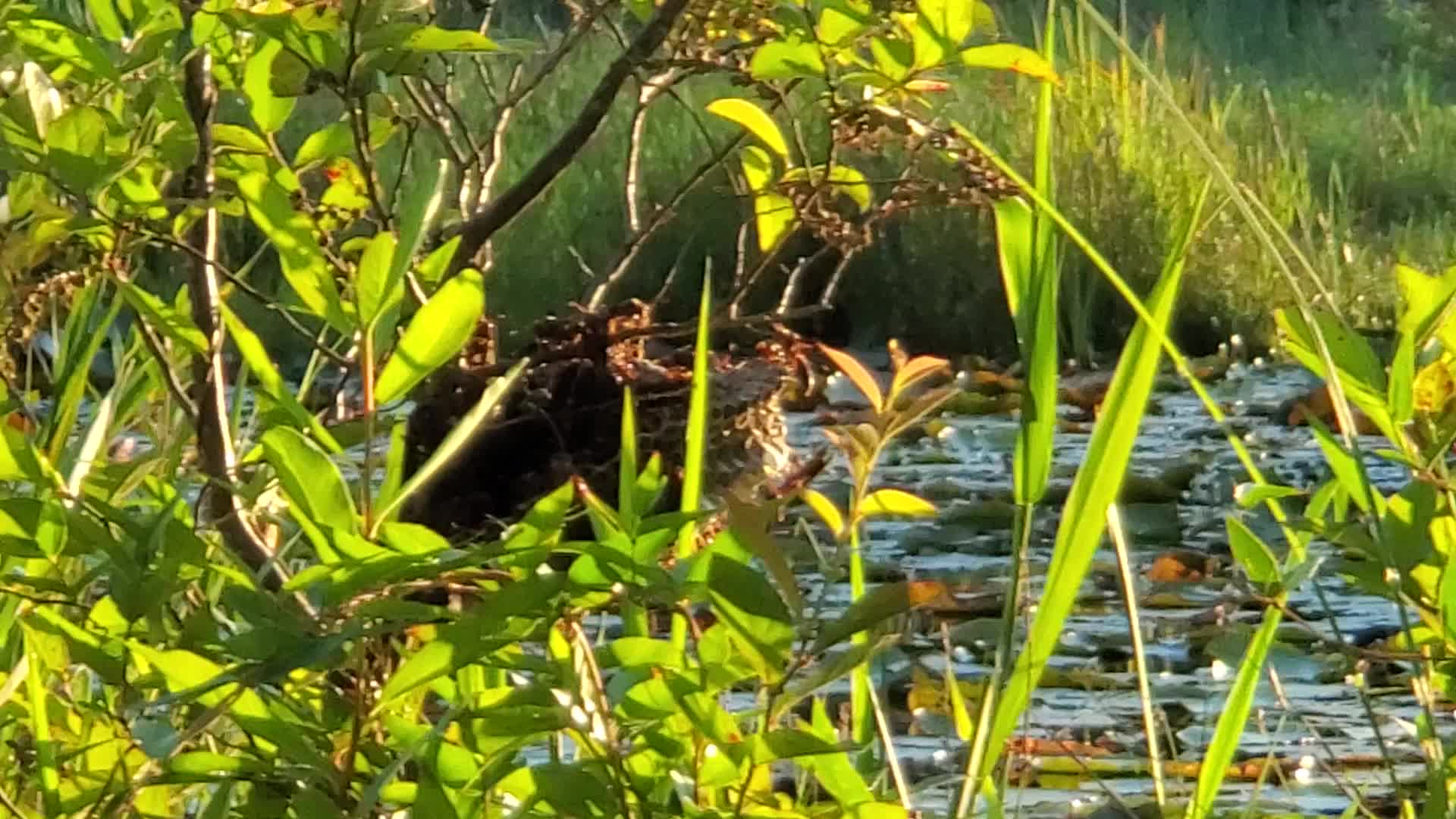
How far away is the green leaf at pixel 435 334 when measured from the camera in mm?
858

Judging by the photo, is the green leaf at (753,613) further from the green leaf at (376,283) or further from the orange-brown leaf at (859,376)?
the orange-brown leaf at (859,376)

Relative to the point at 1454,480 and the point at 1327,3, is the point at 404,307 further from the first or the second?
the point at 1327,3

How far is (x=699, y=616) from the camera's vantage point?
211cm

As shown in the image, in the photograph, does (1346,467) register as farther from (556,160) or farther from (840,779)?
(556,160)

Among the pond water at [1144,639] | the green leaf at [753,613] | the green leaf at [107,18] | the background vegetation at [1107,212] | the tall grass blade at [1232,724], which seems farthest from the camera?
the background vegetation at [1107,212]

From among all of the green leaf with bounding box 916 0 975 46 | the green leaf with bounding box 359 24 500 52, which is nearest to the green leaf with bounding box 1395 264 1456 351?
the green leaf with bounding box 916 0 975 46

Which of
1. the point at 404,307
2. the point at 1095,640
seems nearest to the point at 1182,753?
the point at 1095,640

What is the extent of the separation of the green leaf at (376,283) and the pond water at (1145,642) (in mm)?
309

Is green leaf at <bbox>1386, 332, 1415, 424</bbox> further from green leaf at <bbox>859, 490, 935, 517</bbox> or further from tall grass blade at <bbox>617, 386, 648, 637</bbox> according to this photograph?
tall grass blade at <bbox>617, 386, 648, 637</bbox>

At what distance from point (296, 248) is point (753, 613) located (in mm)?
295

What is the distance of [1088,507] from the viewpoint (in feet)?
3.40

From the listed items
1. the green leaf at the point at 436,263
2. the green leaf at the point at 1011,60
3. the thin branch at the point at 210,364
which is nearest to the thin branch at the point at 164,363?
the thin branch at the point at 210,364

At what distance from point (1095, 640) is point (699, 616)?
1.92 feet

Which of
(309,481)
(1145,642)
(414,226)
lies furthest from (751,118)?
(1145,642)
